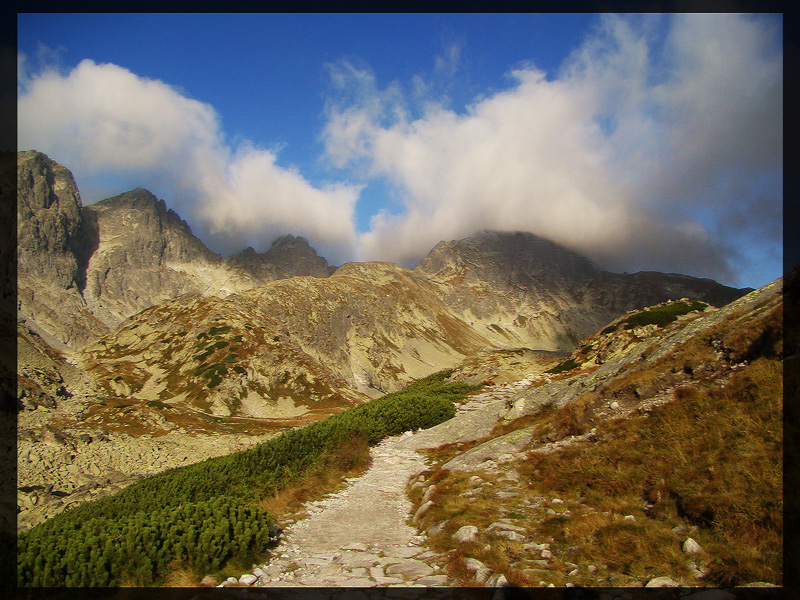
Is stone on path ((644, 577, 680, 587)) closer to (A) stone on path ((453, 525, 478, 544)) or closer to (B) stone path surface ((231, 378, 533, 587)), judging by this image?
(B) stone path surface ((231, 378, 533, 587))

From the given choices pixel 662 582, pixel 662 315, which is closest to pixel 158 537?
pixel 662 582

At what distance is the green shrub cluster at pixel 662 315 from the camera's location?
131 ft

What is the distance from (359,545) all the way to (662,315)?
1602 inches

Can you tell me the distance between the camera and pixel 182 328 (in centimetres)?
16188

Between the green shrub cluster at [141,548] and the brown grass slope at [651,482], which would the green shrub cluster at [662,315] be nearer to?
the brown grass slope at [651,482]

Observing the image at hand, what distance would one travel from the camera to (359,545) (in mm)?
10891

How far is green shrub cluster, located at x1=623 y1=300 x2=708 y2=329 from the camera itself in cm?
→ 3987

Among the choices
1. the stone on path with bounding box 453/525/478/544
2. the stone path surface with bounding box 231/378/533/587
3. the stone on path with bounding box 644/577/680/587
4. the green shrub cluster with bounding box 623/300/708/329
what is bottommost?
the stone path surface with bounding box 231/378/533/587

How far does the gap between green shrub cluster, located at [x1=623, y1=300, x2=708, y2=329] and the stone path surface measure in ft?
102

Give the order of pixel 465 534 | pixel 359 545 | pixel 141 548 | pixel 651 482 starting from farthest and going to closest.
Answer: pixel 359 545 < pixel 651 482 < pixel 465 534 < pixel 141 548

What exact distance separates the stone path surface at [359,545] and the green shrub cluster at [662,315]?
31008 mm

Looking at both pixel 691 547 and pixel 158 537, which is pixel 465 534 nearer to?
pixel 691 547

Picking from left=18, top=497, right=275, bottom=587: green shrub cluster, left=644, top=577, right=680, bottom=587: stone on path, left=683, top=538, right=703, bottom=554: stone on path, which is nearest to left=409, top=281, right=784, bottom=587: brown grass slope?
left=683, top=538, right=703, bottom=554: stone on path

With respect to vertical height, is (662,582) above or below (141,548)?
below
